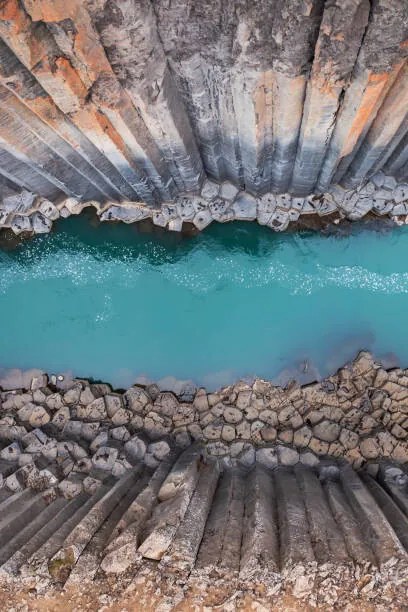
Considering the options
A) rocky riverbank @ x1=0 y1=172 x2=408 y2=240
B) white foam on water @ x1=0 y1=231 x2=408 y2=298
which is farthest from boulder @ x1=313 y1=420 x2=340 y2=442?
rocky riverbank @ x1=0 y1=172 x2=408 y2=240

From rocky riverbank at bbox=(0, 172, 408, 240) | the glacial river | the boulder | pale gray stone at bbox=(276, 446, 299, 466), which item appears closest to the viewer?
pale gray stone at bbox=(276, 446, 299, 466)

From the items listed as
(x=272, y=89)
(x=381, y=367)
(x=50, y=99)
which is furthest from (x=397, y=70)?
(x=381, y=367)

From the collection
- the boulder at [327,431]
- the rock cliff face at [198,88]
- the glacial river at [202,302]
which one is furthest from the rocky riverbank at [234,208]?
the boulder at [327,431]

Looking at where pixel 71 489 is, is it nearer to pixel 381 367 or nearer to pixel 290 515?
pixel 290 515

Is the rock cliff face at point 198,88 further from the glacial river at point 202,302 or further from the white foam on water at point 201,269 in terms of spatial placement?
the white foam on water at point 201,269

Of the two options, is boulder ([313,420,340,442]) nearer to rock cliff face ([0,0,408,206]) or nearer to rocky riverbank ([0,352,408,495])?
rocky riverbank ([0,352,408,495])
